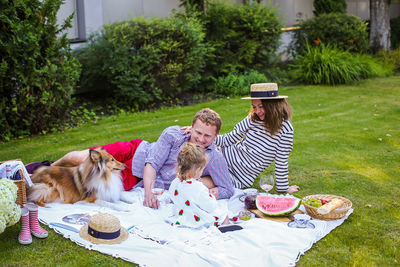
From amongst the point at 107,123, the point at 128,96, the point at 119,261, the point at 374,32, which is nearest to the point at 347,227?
the point at 119,261

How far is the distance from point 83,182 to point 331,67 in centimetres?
1027

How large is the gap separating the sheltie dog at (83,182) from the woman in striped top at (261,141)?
157 cm

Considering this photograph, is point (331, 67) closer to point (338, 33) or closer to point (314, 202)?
point (338, 33)

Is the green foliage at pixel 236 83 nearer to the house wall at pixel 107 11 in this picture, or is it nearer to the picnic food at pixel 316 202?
the house wall at pixel 107 11

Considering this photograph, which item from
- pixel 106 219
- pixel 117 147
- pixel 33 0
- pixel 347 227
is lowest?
pixel 347 227

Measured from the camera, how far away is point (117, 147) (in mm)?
5672

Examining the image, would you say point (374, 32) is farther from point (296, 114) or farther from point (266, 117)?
point (266, 117)

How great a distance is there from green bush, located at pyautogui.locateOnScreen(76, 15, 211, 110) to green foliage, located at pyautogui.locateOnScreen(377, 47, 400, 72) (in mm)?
8179

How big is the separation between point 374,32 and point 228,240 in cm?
1465

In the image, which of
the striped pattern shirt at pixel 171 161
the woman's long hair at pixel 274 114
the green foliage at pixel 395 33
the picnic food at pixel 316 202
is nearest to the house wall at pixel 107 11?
the striped pattern shirt at pixel 171 161

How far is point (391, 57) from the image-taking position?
52.8 feet

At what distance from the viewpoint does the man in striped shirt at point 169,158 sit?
5.00m

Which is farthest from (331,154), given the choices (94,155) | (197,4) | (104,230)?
(197,4)

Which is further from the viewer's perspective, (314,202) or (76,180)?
(76,180)
